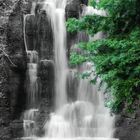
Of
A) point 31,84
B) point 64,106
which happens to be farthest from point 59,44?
point 64,106

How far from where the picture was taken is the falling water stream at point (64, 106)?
15219mm

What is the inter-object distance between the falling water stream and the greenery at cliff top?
6.19 meters

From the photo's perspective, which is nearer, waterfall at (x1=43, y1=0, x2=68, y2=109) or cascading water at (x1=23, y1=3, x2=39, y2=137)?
cascading water at (x1=23, y1=3, x2=39, y2=137)

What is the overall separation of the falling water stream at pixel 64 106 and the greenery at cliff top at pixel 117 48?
6.19 m

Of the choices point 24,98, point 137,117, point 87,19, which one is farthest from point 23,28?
point 87,19

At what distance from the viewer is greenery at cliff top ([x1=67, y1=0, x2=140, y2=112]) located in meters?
7.88

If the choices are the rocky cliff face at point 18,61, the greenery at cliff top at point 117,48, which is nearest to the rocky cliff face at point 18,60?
the rocky cliff face at point 18,61

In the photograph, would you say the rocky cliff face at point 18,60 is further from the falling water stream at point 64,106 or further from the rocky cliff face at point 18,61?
the falling water stream at point 64,106

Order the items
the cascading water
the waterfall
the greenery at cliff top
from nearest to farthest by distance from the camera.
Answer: the greenery at cliff top < the cascading water < the waterfall

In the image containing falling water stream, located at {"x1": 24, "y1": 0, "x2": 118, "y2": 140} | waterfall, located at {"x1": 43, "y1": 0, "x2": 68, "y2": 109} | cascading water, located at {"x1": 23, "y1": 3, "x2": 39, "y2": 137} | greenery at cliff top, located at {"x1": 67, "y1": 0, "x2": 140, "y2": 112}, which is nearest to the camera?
greenery at cliff top, located at {"x1": 67, "y1": 0, "x2": 140, "y2": 112}

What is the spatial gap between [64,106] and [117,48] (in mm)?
9921

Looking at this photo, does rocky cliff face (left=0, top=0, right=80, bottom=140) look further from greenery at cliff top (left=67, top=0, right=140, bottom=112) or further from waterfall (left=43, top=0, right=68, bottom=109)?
greenery at cliff top (left=67, top=0, right=140, bottom=112)

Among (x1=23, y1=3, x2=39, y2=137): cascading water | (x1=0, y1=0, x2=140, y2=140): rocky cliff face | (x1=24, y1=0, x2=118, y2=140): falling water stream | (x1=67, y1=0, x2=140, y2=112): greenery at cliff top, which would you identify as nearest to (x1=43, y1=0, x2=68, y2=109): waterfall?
(x1=24, y1=0, x2=118, y2=140): falling water stream

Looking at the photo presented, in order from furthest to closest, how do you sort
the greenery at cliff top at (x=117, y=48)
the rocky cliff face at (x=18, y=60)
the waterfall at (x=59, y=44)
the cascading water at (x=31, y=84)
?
the waterfall at (x=59, y=44)
the cascading water at (x=31, y=84)
the rocky cliff face at (x=18, y=60)
the greenery at cliff top at (x=117, y=48)
